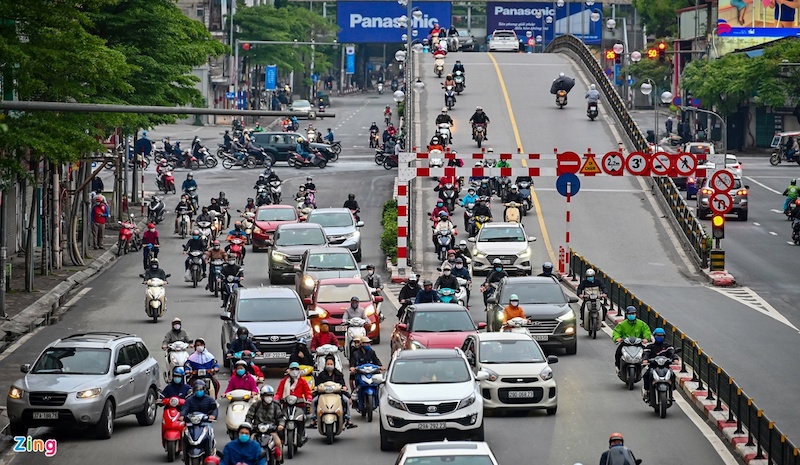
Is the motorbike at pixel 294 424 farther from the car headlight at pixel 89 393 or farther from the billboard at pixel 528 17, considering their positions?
the billboard at pixel 528 17

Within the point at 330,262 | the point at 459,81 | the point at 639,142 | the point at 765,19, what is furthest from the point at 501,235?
the point at 765,19

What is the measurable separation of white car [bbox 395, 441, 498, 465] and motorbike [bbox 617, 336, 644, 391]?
34.7 ft

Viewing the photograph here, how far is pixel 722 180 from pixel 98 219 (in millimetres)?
20122

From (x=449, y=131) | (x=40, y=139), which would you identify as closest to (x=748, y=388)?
(x=40, y=139)

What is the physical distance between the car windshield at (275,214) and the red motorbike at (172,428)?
91.3ft

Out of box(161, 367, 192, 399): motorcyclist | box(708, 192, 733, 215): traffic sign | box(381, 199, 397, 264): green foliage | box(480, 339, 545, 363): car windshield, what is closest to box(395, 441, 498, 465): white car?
box(161, 367, 192, 399): motorcyclist

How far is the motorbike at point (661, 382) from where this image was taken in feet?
82.3

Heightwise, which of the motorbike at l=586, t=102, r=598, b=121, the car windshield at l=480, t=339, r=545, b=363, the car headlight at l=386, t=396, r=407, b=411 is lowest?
the car headlight at l=386, t=396, r=407, b=411

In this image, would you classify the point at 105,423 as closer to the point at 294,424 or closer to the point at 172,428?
the point at 172,428

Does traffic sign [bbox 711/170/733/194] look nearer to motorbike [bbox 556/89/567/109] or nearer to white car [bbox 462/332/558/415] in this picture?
white car [bbox 462/332/558/415]

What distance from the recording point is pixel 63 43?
1459 inches

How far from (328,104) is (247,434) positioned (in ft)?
360

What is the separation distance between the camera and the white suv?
22.2 m

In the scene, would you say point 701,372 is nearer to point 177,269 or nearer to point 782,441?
point 782,441
